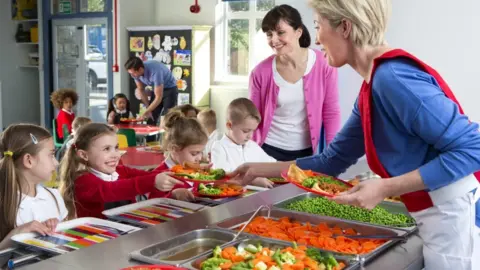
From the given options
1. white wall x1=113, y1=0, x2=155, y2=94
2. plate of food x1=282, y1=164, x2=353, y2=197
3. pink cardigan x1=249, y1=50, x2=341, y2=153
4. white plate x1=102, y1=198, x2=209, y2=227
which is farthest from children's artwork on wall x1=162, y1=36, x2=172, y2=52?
plate of food x1=282, y1=164, x2=353, y2=197

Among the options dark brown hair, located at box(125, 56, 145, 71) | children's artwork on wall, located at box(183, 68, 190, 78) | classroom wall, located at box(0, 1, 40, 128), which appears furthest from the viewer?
classroom wall, located at box(0, 1, 40, 128)

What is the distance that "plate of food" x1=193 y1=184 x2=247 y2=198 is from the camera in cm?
221

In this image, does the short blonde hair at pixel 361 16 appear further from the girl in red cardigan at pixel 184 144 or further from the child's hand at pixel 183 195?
the girl in red cardigan at pixel 184 144

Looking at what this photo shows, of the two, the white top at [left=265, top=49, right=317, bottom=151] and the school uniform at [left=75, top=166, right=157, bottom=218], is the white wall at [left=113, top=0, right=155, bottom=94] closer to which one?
the white top at [left=265, top=49, right=317, bottom=151]

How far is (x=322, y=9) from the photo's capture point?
1479 mm

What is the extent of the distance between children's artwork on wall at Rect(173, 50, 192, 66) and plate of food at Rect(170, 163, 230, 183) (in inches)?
226

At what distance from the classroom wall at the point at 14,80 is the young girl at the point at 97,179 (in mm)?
7998

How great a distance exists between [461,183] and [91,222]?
111cm

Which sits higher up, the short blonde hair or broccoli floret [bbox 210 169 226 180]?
the short blonde hair

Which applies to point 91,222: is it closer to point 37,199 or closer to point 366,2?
point 37,199

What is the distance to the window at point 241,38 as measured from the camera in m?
7.88

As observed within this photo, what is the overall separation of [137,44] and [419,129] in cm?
750

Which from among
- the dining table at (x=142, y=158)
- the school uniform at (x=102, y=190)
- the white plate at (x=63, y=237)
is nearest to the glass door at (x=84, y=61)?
the dining table at (x=142, y=158)

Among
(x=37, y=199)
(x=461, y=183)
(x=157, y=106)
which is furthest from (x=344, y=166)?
(x=157, y=106)
